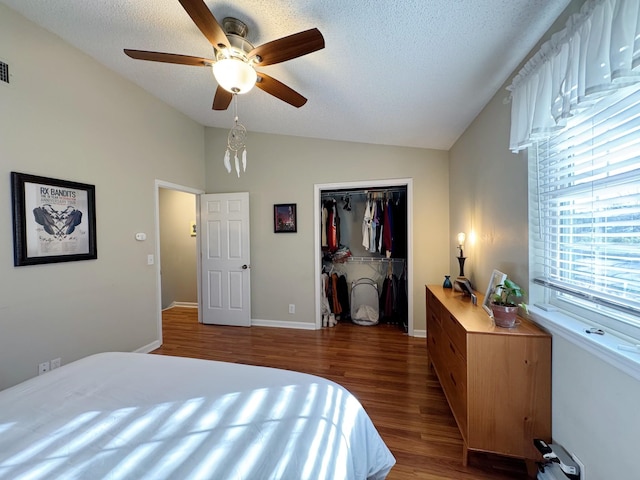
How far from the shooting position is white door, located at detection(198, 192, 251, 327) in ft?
12.2

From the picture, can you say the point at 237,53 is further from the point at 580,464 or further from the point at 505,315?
the point at 580,464

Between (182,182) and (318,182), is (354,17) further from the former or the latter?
(182,182)

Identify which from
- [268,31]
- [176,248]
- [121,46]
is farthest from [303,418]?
[176,248]

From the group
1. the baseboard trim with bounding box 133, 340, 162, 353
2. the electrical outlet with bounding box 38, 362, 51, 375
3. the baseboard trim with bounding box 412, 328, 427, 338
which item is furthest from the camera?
the baseboard trim with bounding box 412, 328, 427, 338

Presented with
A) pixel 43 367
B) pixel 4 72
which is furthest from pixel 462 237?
pixel 4 72

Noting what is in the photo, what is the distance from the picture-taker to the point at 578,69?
1.06 m

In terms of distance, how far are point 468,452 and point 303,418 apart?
1.27 meters

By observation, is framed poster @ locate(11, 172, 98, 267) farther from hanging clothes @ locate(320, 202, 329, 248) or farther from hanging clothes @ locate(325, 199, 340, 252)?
hanging clothes @ locate(325, 199, 340, 252)

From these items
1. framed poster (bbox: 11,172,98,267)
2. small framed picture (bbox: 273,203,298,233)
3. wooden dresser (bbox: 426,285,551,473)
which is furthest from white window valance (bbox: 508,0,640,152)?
framed poster (bbox: 11,172,98,267)

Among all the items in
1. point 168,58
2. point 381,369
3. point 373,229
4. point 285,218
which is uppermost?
point 168,58

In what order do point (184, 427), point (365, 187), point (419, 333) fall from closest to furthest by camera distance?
1. point (184, 427)
2. point (419, 333)
3. point (365, 187)

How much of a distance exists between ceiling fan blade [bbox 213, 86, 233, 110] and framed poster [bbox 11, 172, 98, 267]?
4.67 ft

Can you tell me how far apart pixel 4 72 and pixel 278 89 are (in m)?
1.91

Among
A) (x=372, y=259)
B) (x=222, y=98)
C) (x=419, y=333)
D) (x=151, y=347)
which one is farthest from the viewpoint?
(x=372, y=259)
